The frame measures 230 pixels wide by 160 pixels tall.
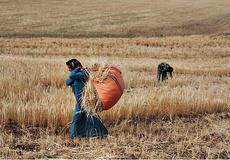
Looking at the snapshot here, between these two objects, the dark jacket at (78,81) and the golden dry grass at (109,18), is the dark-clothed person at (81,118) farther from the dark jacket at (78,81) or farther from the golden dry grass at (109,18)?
the golden dry grass at (109,18)

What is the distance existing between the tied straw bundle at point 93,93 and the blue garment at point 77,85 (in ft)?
0.39

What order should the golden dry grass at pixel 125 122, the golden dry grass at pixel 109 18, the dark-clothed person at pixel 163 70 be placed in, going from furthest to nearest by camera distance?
the golden dry grass at pixel 109 18 < the dark-clothed person at pixel 163 70 < the golden dry grass at pixel 125 122

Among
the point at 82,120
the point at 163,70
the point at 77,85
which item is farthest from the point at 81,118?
the point at 163,70

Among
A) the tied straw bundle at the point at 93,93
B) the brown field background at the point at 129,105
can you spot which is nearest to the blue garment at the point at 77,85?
the tied straw bundle at the point at 93,93

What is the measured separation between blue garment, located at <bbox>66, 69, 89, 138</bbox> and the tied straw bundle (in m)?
0.12

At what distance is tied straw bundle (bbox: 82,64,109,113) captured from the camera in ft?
26.1

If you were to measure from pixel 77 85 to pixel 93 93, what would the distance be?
0.34 metres

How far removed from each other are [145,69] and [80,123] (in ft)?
44.5

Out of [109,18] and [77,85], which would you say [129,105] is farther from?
[109,18]

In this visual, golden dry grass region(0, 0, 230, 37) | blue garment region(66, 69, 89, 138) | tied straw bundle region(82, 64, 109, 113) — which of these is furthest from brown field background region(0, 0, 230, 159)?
golden dry grass region(0, 0, 230, 37)

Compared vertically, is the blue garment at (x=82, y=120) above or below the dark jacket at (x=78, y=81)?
below

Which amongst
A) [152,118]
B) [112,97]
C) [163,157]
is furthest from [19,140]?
[152,118]

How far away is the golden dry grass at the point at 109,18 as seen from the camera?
47406mm

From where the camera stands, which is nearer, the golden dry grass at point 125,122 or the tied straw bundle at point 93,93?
the golden dry grass at point 125,122
